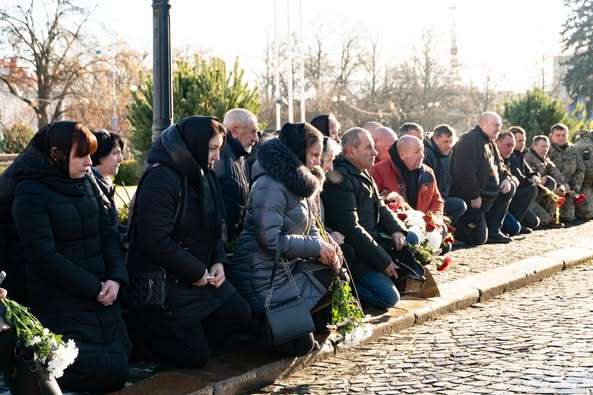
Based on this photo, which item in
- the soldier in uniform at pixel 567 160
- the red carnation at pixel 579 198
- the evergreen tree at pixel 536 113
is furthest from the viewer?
the evergreen tree at pixel 536 113

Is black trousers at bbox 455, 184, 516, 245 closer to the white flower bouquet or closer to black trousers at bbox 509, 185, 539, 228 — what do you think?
black trousers at bbox 509, 185, 539, 228

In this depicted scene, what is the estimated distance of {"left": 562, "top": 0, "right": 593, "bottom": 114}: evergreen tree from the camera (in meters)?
56.1

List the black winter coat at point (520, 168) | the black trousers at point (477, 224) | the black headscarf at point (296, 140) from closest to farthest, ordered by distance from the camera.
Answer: the black headscarf at point (296, 140) < the black trousers at point (477, 224) < the black winter coat at point (520, 168)

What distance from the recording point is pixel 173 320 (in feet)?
19.5

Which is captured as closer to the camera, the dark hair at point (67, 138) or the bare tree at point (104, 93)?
the dark hair at point (67, 138)

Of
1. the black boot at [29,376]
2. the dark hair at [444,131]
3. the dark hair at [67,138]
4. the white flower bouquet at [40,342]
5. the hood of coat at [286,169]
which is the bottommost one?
the black boot at [29,376]

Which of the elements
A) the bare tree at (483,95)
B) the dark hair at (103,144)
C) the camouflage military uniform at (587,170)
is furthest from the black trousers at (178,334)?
the bare tree at (483,95)

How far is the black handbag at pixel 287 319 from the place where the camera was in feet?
20.0

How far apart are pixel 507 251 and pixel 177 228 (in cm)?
752

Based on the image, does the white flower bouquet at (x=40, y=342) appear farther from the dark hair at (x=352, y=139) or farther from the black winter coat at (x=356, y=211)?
the dark hair at (x=352, y=139)

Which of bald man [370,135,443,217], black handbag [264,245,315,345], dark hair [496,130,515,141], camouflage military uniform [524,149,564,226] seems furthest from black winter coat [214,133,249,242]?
camouflage military uniform [524,149,564,226]

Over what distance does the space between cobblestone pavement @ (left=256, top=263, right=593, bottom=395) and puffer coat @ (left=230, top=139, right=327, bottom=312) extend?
2.24 feet

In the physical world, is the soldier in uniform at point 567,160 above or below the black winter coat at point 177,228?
above

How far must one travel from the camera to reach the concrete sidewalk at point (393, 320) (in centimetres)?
562
